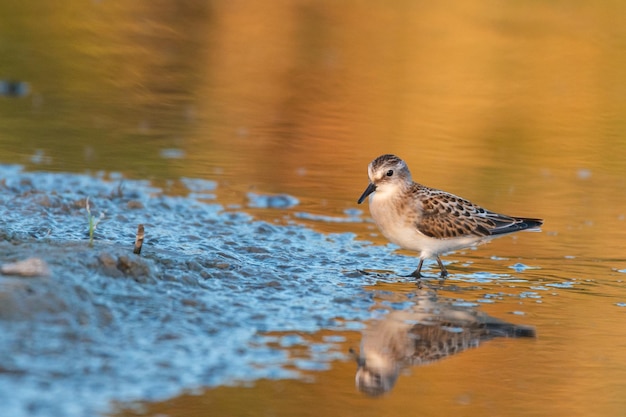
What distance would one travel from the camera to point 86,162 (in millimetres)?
9844

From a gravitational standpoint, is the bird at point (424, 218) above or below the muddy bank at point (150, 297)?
above

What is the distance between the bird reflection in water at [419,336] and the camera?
521cm

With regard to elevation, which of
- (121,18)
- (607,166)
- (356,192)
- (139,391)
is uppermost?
(121,18)

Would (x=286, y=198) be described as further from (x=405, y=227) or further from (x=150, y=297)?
(x=150, y=297)

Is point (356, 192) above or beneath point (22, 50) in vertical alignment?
beneath

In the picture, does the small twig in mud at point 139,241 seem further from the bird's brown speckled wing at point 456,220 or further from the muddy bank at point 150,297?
the bird's brown speckled wing at point 456,220

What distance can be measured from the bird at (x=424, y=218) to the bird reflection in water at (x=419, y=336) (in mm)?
787

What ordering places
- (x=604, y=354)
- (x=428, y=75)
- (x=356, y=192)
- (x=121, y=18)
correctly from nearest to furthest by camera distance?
1. (x=604, y=354)
2. (x=356, y=192)
3. (x=428, y=75)
4. (x=121, y=18)

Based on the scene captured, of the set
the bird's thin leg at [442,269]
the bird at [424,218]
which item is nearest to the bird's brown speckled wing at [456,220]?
the bird at [424,218]

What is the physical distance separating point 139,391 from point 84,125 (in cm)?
715

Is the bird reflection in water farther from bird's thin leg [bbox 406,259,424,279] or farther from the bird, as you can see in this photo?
the bird

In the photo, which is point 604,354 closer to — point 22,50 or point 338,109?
point 338,109

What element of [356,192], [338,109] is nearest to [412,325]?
[356,192]

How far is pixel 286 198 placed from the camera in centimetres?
923
